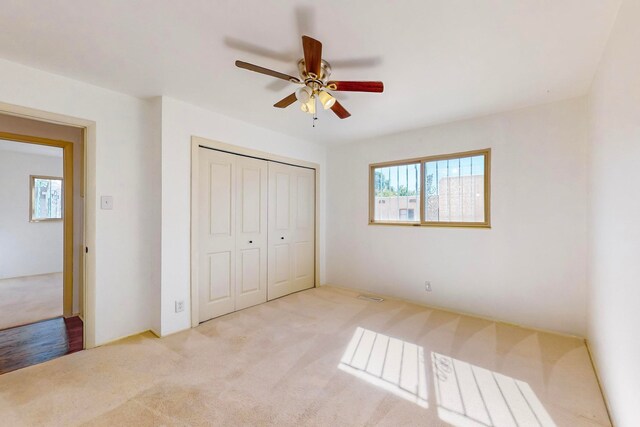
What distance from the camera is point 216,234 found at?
10.6ft

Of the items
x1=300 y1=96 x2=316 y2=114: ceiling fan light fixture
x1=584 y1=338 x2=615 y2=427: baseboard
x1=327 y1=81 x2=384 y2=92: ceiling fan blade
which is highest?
x1=327 y1=81 x2=384 y2=92: ceiling fan blade

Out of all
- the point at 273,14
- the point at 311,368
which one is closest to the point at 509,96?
the point at 273,14

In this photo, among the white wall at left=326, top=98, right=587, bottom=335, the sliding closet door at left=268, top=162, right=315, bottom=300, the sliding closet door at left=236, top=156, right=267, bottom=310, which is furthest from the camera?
the sliding closet door at left=268, top=162, right=315, bottom=300

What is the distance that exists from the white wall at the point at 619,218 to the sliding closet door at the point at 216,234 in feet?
10.9

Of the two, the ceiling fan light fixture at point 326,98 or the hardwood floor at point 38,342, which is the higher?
the ceiling fan light fixture at point 326,98

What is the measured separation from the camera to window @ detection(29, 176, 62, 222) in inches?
218

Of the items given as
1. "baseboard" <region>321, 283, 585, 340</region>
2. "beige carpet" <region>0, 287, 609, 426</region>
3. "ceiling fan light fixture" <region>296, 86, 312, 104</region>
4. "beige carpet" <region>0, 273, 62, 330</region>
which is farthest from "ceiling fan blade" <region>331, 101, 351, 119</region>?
"beige carpet" <region>0, 273, 62, 330</region>

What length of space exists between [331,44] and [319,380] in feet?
7.93

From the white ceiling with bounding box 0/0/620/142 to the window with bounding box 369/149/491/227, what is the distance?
83 centimetres

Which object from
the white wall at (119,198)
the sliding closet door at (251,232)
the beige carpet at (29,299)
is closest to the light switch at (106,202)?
the white wall at (119,198)

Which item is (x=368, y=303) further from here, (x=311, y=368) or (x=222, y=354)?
(x=222, y=354)

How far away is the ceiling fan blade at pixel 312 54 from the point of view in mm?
1538

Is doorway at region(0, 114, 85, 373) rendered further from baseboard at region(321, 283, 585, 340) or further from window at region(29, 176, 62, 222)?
baseboard at region(321, 283, 585, 340)

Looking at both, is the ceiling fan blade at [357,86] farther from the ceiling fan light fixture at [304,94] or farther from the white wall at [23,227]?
the white wall at [23,227]
